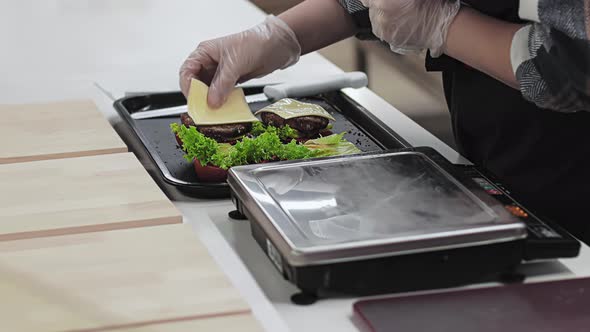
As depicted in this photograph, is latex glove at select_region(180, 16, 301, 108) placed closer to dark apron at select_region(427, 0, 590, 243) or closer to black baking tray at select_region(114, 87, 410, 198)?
black baking tray at select_region(114, 87, 410, 198)

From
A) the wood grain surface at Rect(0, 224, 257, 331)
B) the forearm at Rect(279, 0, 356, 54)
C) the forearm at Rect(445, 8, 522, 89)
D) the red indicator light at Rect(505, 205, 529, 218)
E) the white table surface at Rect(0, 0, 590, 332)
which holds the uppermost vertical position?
the forearm at Rect(445, 8, 522, 89)

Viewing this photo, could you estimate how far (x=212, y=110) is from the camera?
1.62 m

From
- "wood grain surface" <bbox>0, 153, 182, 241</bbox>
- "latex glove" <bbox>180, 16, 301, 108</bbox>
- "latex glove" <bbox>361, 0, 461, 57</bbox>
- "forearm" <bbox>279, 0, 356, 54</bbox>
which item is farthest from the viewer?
"forearm" <bbox>279, 0, 356, 54</bbox>

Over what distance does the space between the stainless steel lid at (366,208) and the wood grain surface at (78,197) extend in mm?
135

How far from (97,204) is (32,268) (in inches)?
7.8

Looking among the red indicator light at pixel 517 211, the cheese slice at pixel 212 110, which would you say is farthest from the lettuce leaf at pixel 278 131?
the red indicator light at pixel 517 211

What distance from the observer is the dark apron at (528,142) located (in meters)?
1.59

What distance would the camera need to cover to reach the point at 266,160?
145 centimetres

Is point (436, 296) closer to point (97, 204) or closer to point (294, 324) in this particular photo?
point (294, 324)

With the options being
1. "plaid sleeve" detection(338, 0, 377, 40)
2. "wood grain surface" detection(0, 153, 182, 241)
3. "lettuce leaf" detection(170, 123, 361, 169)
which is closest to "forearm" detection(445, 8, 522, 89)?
"lettuce leaf" detection(170, 123, 361, 169)

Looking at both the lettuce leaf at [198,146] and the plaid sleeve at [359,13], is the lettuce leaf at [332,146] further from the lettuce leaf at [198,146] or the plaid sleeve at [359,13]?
the plaid sleeve at [359,13]

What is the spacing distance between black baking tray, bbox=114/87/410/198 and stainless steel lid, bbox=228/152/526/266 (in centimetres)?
18

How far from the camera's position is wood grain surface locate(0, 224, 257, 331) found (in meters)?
1.01

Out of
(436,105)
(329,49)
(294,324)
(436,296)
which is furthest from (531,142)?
(329,49)
